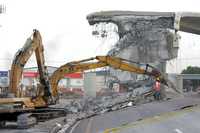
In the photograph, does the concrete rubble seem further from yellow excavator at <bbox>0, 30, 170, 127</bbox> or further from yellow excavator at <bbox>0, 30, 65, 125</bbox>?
yellow excavator at <bbox>0, 30, 65, 125</bbox>

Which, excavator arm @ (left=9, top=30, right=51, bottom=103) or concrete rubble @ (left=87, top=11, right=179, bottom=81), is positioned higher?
concrete rubble @ (left=87, top=11, right=179, bottom=81)

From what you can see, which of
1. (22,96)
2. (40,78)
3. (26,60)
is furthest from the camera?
(40,78)

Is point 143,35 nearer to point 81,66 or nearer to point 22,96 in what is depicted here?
point 81,66

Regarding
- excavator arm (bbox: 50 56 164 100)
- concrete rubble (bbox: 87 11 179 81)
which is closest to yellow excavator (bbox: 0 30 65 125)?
excavator arm (bbox: 50 56 164 100)


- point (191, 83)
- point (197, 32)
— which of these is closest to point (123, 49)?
point (197, 32)

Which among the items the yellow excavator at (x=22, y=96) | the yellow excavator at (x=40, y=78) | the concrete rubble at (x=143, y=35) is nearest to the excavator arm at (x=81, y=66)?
the yellow excavator at (x=40, y=78)

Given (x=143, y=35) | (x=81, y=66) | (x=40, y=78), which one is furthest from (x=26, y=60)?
(x=143, y=35)

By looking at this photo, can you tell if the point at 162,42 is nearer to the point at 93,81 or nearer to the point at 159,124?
the point at 93,81

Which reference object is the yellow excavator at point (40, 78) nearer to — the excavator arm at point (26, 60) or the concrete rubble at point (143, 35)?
the excavator arm at point (26, 60)

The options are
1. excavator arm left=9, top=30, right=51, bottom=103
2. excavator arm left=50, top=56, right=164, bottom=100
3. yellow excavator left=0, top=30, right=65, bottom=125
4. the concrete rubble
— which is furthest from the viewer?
the concrete rubble

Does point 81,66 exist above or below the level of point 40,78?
above

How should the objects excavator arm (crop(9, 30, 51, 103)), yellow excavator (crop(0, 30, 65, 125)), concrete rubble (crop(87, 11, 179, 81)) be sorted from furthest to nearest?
concrete rubble (crop(87, 11, 179, 81))
excavator arm (crop(9, 30, 51, 103))
yellow excavator (crop(0, 30, 65, 125))

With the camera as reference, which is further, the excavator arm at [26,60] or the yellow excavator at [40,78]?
the excavator arm at [26,60]

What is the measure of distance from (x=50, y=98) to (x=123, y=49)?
8994cm
